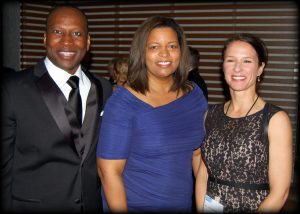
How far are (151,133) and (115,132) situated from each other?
0.19 meters

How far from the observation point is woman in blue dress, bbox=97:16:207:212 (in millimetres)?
1968

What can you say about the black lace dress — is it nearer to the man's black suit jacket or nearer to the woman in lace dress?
the woman in lace dress

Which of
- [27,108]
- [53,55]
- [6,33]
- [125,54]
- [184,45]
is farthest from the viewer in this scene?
[125,54]

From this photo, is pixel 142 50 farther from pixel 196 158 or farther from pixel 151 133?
pixel 196 158

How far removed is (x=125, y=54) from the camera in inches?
254

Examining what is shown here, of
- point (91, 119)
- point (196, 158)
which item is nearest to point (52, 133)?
point (91, 119)

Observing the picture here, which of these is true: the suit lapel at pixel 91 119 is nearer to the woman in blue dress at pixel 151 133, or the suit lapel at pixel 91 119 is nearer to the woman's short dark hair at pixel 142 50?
the woman in blue dress at pixel 151 133

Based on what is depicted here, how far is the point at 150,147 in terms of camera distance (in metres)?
1.99

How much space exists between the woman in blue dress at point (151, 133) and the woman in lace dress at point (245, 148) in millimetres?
137

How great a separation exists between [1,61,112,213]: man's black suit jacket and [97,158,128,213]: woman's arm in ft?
0.37

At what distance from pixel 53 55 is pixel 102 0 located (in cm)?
470

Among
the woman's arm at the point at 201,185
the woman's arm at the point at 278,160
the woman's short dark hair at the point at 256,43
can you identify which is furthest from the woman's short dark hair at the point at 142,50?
the woman's arm at the point at 278,160

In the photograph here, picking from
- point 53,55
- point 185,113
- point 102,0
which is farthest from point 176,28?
point 102,0

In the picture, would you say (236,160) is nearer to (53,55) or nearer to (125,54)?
(53,55)
